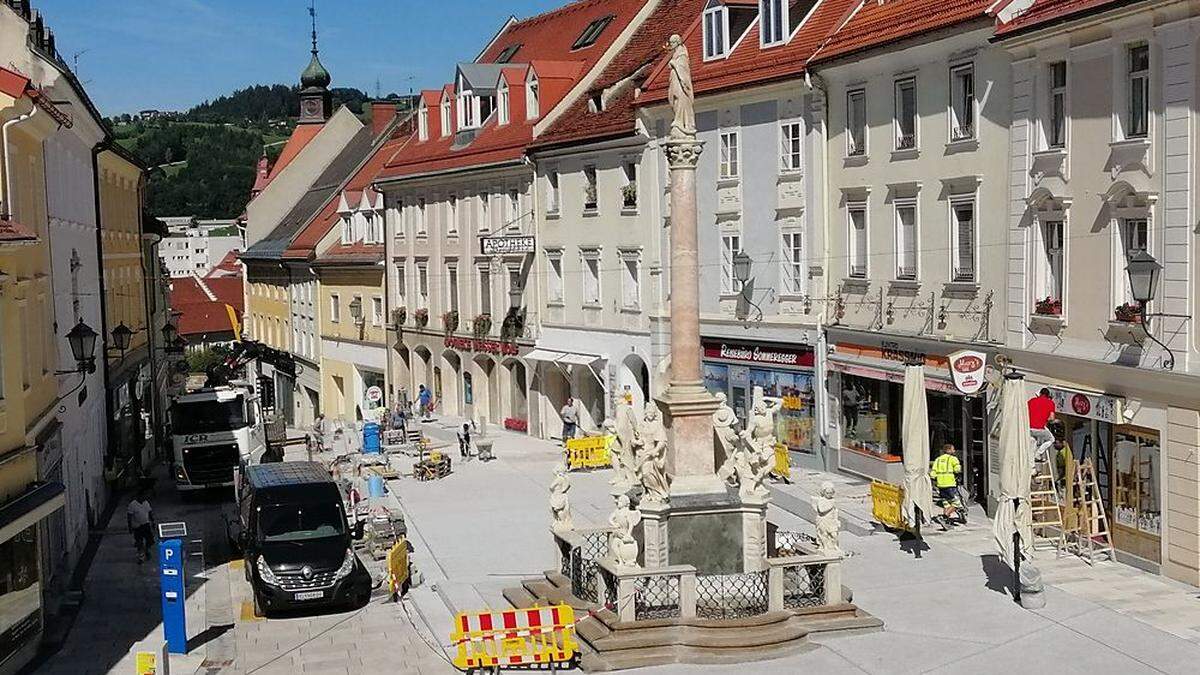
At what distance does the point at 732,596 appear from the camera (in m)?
18.5

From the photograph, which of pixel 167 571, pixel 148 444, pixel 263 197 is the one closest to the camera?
pixel 167 571

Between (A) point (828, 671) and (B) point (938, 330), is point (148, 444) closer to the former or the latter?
(B) point (938, 330)

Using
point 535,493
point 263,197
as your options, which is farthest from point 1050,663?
point 263,197

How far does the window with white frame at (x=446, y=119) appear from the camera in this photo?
50.8 m

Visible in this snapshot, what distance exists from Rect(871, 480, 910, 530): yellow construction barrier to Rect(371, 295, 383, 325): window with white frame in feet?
109

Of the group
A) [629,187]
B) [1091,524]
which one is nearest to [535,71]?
[629,187]

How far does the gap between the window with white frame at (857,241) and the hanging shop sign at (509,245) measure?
14406 millimetres

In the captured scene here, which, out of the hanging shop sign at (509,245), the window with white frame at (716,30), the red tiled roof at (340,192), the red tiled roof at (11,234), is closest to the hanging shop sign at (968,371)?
the window with white frame at (716,30)

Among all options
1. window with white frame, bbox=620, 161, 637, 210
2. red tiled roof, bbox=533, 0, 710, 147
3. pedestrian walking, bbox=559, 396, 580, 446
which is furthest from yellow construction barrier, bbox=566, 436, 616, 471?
red tiled roof, bbox=533, 0, 710, 147

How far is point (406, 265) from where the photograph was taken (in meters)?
52.9

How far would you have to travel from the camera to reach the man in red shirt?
23172 mm

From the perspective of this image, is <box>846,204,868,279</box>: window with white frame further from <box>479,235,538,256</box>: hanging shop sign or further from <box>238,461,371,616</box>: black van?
<box>479,235,538,256</box>: hanging shop sign

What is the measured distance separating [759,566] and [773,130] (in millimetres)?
15644

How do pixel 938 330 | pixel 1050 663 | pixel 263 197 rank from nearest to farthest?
pixel 1050 663, pixel 938 330, pixel 263 197
